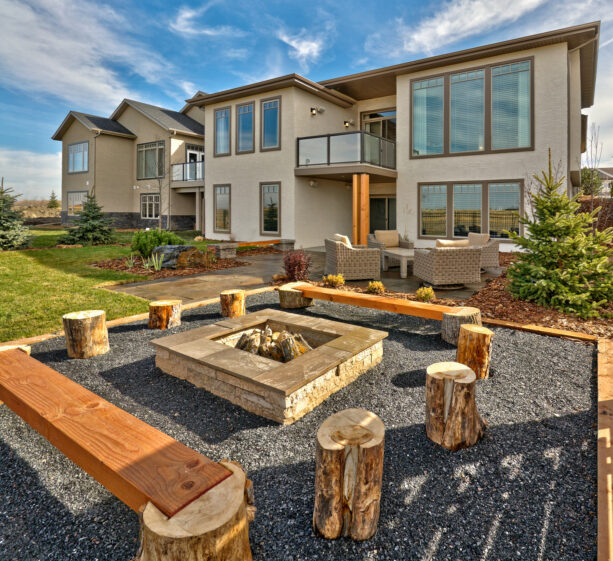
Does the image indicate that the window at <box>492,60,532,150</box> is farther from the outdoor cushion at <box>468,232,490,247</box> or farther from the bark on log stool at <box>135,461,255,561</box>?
the bark on log stool at <box>135,461,255,561</box>

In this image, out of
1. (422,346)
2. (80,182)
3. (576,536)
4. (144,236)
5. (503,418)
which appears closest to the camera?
(576,536)

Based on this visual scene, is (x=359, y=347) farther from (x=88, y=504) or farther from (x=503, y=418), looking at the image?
(x=88, y=504)

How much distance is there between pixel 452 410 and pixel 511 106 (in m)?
12.8

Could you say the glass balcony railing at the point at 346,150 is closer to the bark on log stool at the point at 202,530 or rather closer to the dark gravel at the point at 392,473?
the dark gravel at the point at 392,473

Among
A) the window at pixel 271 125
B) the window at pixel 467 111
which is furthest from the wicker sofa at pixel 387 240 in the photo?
the window at pixel 271 125

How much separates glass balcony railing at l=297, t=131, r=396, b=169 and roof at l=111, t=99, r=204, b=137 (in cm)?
1086

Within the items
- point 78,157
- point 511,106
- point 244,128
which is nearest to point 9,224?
point 244,128

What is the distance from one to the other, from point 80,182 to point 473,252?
24.4 meters

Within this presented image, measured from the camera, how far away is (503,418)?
292cm

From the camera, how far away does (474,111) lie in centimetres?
1296

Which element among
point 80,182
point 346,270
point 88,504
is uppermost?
point 80,182

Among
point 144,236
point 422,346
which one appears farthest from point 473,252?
point 144,236

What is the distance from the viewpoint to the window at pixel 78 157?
78.9ft

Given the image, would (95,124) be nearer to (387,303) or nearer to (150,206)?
(150,206)
